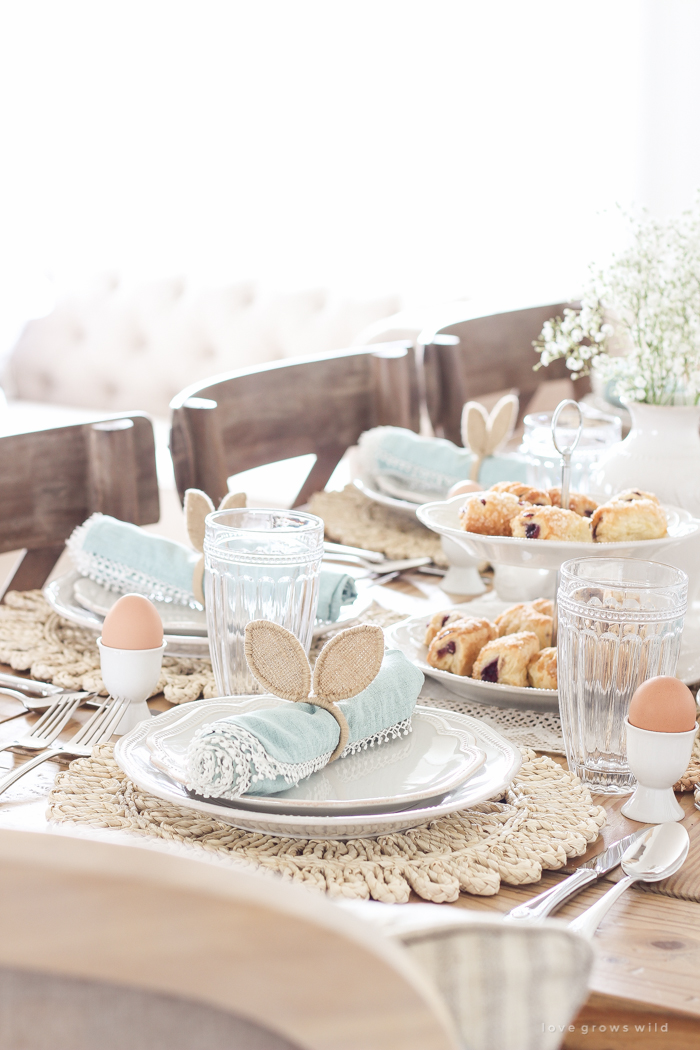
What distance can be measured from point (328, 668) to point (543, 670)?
25 cm

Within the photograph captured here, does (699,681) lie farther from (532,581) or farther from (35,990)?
(35,990)

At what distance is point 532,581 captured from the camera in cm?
110

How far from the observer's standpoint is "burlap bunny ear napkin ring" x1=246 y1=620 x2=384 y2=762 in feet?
2.19

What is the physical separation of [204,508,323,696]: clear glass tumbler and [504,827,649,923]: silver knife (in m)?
0.32

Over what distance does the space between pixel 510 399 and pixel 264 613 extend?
1.88 feet

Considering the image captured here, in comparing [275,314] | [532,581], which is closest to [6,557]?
[275,314]

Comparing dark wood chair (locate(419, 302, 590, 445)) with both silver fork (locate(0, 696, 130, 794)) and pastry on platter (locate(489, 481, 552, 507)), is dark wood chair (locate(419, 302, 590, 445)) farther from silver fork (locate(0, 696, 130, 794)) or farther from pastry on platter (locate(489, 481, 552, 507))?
silver fork (locate(0, 696, 130, 794))

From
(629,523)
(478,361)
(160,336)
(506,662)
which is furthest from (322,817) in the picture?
(160,336)

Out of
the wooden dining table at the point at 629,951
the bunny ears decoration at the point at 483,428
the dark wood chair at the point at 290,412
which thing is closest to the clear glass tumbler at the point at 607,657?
the wooden dining table at the point at 629,951

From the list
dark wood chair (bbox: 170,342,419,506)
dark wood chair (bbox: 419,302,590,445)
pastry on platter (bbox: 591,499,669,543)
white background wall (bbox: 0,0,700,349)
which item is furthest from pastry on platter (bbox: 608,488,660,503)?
white background wall (bbox: 0,0,700,349)

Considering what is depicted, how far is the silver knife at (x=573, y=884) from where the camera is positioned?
565 millimetres

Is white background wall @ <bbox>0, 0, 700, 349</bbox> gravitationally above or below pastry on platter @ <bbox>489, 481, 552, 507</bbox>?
above

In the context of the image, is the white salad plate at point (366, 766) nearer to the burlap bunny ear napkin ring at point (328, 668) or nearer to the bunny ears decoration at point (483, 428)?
the burlap bunny ear napkin ring at point (328, 668)

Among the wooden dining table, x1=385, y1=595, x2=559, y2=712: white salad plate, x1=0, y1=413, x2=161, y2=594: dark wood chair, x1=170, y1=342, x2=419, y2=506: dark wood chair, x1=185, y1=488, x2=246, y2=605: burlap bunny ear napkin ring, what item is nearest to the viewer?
the wooden dining table
